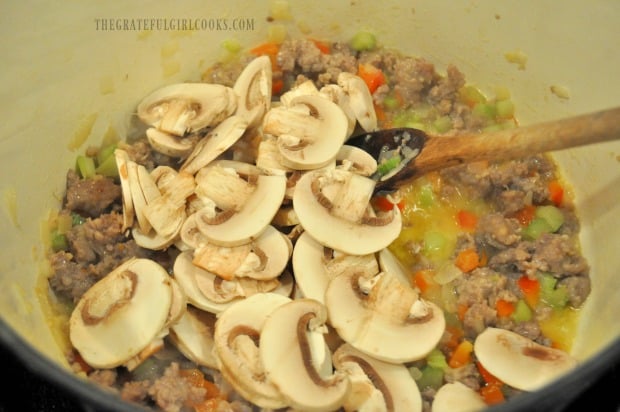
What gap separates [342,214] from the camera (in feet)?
8.46

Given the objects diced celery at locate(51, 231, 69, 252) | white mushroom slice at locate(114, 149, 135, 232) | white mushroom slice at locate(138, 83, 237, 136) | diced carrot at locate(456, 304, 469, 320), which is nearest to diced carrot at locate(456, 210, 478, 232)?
diced carrot at locate(456, 304, 469, 320)

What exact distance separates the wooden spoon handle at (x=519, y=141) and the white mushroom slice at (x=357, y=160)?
0.66ft

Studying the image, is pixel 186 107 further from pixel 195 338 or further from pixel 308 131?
pixel 195 338

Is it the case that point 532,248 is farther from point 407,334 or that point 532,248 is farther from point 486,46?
point 486,46

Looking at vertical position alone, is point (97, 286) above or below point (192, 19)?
below

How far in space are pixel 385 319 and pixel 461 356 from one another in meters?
0.39

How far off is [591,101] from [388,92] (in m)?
0.92

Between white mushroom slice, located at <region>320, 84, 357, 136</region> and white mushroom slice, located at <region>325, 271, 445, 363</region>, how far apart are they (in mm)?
850

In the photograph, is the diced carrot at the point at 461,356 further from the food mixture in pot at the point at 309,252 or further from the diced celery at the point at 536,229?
the diced celery at the point at 536,229

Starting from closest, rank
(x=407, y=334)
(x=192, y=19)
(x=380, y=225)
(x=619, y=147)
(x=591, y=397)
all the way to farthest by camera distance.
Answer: (x=591, y=397) → (x=407, y=334) → (x=380, y=225) → (x=619, y=147) → (x=192, y=19)

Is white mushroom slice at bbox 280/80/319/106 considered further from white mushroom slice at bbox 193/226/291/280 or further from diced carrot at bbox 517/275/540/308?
diced carrot at bbox 517/275/540/308

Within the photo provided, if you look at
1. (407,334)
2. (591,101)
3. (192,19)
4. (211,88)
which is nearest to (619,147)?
(591,101)

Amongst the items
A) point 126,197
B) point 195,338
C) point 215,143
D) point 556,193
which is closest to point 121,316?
point 195,338

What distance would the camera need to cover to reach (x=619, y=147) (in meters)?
2.79
